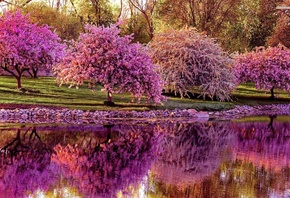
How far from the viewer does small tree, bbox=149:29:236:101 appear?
112ft

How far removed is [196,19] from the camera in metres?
53.2

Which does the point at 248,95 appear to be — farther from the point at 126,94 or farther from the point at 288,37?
the point at 288,37

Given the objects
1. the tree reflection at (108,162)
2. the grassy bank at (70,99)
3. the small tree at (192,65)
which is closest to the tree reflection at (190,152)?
the tree reflection at (108,162)

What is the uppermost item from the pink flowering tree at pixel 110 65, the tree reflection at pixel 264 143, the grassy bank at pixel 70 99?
the pink flowering tree at pixel 110 65

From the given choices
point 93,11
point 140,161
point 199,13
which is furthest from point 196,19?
point 140,161

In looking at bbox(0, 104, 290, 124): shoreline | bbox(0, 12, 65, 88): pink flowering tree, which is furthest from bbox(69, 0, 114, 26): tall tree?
bbox(0, 104, 290, 124): shoreline

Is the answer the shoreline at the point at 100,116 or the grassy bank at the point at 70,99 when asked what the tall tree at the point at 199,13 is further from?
the shoreline at the point at 100,116

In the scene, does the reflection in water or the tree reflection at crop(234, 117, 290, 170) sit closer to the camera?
the reflection in water

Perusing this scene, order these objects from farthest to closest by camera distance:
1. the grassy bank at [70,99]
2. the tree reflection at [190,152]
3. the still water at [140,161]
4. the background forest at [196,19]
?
the background forest at [196,19], the grassy bank at [70,99], the tree reflection at [190,152], the still water at [140,161]

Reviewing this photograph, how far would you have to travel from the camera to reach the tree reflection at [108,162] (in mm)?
11676

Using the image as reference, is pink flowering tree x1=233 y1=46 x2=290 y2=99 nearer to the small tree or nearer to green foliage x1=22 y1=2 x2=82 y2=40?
the small tree

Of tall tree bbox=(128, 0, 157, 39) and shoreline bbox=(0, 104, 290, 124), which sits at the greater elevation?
tall tree bbox=(128, 0, 157, 39)

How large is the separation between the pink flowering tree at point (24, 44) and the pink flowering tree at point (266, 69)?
13.8 metres

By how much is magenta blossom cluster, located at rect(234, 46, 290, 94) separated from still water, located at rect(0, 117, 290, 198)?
15633 mm
